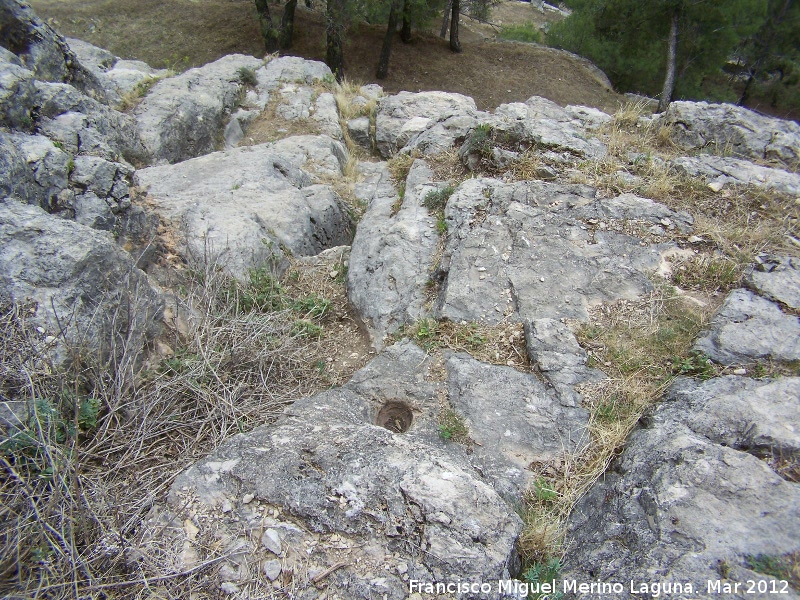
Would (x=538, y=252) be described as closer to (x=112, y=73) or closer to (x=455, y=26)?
(x=112, y=73)

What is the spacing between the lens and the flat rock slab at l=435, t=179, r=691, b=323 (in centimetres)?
395

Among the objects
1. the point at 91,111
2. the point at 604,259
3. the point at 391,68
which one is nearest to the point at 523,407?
the point at 604,259

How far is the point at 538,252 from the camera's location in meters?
4.32

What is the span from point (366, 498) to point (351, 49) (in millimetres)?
16044

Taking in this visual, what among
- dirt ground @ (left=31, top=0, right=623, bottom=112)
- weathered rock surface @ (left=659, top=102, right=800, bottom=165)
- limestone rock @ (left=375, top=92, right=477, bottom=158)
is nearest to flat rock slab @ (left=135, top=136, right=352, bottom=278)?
limestone rock @ (left=375, top=92, right=477, bottom=158)

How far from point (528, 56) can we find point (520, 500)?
55.9ft

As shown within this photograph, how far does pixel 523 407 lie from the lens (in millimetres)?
3277

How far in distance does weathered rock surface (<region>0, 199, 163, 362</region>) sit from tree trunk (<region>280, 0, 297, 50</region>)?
41.0ft

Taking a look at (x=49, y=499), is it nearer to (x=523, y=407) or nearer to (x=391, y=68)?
(x=523, y=407)

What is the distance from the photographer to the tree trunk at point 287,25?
13.6 meters

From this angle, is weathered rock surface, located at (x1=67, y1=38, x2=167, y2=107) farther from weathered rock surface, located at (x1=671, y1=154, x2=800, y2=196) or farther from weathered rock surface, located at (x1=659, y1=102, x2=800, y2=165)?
weathered rock surface, located at (x1=659, y1=102, x2=800, y2=165)

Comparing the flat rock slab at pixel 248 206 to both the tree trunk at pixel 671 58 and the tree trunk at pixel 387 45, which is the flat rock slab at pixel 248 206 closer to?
the tree trunk at pixel 387 45

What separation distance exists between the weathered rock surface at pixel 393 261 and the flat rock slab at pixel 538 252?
0.24 metres

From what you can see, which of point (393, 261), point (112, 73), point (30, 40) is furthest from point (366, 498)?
point (112, 73)
